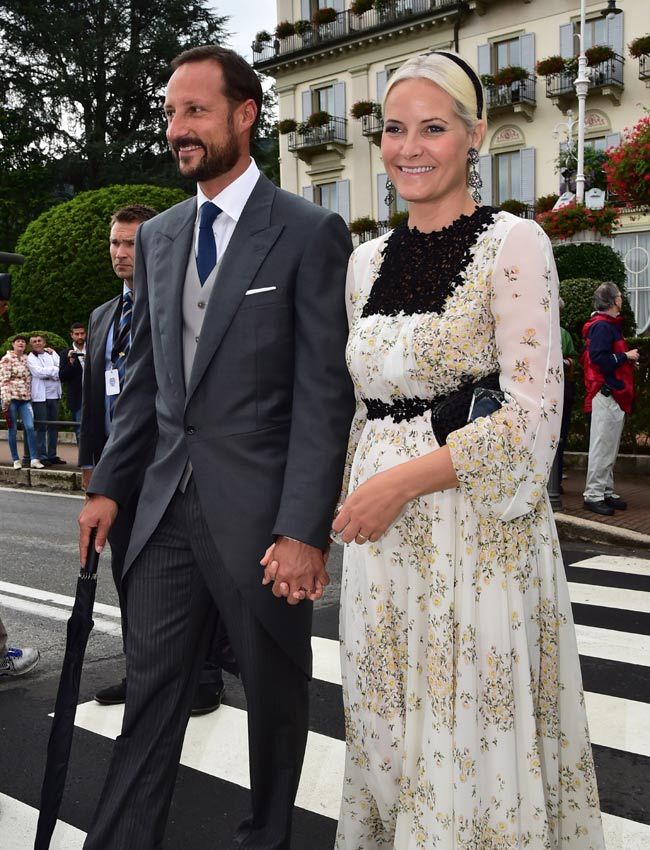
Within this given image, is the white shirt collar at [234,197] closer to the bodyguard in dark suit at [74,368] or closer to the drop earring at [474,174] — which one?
the drop earring at [474,174]

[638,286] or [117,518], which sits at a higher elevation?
[638,286]

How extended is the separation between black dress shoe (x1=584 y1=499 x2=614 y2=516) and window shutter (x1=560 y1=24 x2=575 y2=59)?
21169 mm

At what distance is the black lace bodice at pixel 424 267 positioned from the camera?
208 centimetres

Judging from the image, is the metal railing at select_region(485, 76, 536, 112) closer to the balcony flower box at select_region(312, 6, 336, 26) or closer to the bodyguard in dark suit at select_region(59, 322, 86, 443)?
the balcony flower box at select_region(312, 6, 336, 26)

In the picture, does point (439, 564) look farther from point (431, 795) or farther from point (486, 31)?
point (486, 31)

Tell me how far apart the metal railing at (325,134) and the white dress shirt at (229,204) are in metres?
30.0

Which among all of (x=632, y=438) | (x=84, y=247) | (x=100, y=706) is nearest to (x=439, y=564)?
(x=100, y=706)

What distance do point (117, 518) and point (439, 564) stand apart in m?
0.98

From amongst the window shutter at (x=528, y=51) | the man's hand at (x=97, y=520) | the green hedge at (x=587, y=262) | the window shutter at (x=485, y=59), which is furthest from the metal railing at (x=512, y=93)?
the man's hand at (x=97, y=520)

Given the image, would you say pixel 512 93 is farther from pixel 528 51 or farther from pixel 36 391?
pixel 36 391

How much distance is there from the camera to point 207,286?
91.0 inches

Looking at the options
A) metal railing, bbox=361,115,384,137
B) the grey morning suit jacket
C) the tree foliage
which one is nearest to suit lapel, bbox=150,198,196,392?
the grey morning suit jacket

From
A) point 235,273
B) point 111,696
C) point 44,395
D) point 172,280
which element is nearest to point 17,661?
point 111,696

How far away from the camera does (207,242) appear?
93.4 inches
